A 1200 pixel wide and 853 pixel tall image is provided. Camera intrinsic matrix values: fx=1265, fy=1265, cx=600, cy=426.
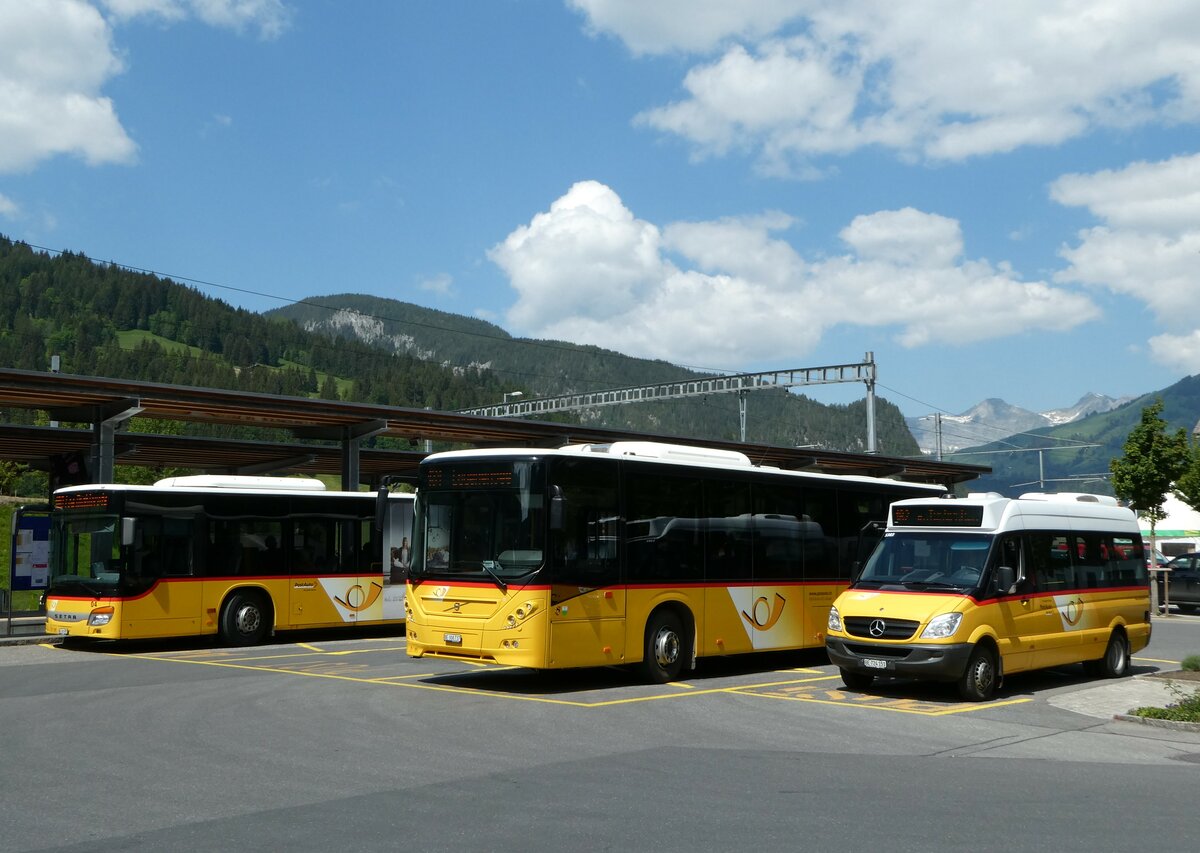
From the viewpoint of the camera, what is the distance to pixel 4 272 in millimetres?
153250

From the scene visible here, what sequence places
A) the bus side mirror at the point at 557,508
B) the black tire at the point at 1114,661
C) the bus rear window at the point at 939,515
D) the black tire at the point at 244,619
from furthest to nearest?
the black tire at the point at 244,619 → the black tire at the point at 1114,661 → the bus rear window at the point at 939,515 → the bus side mirror at the point at 557,508

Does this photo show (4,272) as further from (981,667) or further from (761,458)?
(981,667)

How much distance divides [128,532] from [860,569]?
12001 millimetres

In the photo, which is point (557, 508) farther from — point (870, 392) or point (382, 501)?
point (870, 392)

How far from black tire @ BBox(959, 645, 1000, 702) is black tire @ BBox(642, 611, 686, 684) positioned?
3.84 meters

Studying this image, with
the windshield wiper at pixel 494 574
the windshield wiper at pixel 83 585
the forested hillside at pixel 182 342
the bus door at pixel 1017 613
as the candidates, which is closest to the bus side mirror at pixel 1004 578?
the bus door at pixel 1017 613

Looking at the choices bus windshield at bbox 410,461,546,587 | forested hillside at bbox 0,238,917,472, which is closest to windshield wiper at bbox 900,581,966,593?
bus windshield at bbox 410,461,546,587

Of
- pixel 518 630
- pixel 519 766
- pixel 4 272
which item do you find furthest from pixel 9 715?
pixel 4 272

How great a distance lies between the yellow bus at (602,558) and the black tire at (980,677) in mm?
3891

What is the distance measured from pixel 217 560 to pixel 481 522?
8.87 meters

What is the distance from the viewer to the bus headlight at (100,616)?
21203 mm

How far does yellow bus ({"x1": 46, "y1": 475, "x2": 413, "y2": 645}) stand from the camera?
21.5 meters

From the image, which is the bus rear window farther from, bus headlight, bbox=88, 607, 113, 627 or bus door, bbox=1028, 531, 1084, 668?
bus headlight, bbox=88, 607, 113, 627

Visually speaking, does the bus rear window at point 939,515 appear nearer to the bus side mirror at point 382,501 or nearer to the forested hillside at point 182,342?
the bus side mirror at point 382,501
